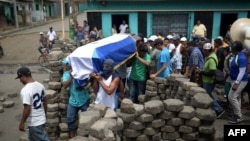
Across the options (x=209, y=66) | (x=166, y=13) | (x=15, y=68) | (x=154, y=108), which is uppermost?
(x=166, y=13)

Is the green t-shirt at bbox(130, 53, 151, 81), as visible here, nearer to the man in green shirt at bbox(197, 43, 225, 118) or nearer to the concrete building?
the man in green shirt at bbox(197, 43, 225, 118)

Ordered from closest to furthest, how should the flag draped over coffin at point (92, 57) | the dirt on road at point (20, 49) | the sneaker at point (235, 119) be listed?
the flag draped over coffin at point (92, 57) < the sneaker at point (235, 119) < the dirt on road at point (20, 49)

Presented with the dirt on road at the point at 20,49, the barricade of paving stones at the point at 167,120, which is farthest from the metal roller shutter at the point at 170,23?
the barricade of paving stones at the point at 167,120

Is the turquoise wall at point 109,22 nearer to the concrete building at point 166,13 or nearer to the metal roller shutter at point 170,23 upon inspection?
the concrete building at point 166,13

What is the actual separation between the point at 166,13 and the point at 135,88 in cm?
786

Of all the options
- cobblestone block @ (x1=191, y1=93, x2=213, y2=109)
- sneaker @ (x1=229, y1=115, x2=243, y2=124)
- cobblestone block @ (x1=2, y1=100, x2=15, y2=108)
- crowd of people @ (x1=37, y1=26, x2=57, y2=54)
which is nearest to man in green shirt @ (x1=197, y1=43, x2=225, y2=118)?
sneaker @ (x1=229, y1=115, x2=243, y2=124)

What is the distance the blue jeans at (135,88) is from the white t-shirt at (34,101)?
258 centimetres

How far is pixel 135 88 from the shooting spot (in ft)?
21.5

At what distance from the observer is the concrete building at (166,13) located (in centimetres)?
1325

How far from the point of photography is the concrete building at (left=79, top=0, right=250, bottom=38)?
522 inches

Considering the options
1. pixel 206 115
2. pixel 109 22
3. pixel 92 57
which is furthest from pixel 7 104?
pixel 109 22

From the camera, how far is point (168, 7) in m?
13.3

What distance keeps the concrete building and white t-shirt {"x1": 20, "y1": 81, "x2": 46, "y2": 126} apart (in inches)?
385

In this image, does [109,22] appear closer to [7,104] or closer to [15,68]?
[15,68]
